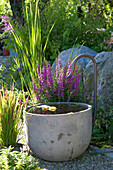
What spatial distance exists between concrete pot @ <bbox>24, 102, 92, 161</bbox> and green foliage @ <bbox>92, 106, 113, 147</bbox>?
617 millimetres

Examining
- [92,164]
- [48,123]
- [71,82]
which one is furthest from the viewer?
[71,82]

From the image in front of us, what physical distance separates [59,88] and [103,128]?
98 cm

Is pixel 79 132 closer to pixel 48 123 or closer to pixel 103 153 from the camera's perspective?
pixel 48 123

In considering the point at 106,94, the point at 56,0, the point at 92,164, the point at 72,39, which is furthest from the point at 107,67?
the point at 56,0

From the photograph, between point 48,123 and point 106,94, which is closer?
point 48,123

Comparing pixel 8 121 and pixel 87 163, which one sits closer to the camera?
pixel 87 163

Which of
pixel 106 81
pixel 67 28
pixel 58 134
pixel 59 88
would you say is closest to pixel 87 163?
pixel 58 134

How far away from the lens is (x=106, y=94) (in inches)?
134

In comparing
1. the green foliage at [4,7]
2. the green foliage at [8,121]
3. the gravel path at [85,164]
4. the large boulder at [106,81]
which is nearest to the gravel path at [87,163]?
the gravel path at [85,164]

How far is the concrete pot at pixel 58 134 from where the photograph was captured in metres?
2.16

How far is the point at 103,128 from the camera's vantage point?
128 inches

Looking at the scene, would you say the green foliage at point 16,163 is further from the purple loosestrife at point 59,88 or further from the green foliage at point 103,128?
the green foliage at point 103,128

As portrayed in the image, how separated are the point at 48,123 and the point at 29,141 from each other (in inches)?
13.4

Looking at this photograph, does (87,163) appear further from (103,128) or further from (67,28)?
(67,28)
